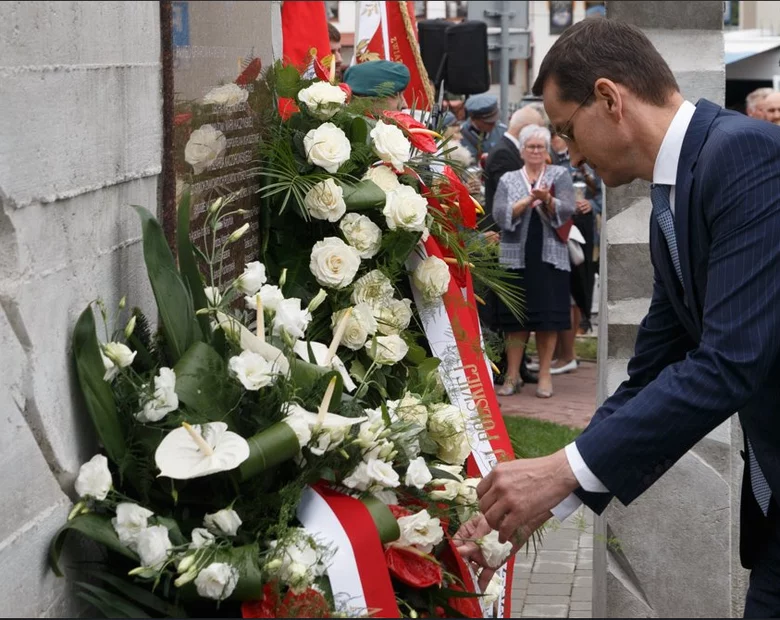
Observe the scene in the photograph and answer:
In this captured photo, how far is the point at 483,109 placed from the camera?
428 inches

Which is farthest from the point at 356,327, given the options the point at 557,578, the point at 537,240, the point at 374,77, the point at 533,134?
the point at 537,240

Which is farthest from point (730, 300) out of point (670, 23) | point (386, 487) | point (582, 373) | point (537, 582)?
point (582, 373)

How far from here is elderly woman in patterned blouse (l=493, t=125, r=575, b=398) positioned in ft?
29.9

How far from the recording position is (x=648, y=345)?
3.08 metres

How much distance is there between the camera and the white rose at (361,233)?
10.3ft

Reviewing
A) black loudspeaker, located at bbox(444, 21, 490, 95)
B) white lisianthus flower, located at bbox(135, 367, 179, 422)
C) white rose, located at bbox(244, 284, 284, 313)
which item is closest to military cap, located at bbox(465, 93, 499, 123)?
black loudspeaker, located at bbox(444, 21, 490, 95)

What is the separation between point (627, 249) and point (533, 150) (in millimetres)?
4958

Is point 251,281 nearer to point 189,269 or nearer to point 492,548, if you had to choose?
point 189,269

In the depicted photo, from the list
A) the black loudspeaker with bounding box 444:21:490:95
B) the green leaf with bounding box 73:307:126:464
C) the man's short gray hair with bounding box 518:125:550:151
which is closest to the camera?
the green leaf with bounding box 73:307:126:464

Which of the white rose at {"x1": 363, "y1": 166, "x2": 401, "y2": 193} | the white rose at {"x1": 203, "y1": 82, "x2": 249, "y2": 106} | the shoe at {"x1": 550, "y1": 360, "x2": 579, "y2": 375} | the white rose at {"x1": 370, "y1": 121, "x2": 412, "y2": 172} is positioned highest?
the white rose at {"x1": 203, "y1": 82, "x2": 249, "y2": 106}

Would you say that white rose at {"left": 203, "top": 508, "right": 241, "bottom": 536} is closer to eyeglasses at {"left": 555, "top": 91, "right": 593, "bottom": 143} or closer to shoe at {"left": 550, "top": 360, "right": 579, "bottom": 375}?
eyeglasses at {"left": 555, "top": 91, "right": 593, "bottom": 143}

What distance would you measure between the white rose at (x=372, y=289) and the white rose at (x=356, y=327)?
8 centimetres

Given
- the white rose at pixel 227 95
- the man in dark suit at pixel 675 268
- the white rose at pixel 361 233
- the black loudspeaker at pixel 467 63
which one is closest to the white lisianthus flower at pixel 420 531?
the man in dark suit at pixel 675 268

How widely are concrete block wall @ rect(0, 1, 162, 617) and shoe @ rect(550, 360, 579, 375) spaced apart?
8.13m
